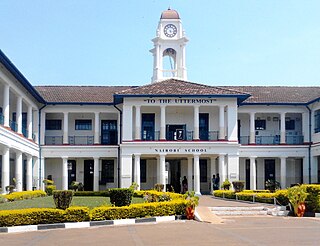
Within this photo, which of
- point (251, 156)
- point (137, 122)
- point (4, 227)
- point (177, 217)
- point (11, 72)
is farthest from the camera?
point (251, 156)

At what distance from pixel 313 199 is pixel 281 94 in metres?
20.4

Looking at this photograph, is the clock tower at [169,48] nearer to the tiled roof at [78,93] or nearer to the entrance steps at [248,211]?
the tiled roof at [78,93]

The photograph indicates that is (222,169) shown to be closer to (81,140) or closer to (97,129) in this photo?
(97,129)

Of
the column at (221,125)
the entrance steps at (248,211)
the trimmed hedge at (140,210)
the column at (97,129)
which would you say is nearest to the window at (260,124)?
the column at (221,125)

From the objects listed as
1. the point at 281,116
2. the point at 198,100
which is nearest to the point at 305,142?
the point at 281,116

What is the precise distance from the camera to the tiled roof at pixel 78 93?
3819 cm

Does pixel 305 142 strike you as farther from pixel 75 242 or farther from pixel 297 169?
pixel 75 242

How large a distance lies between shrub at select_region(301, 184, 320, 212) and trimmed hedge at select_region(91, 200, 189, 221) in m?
5.14

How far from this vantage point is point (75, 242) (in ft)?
40.3

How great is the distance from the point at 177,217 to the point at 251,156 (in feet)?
65.2

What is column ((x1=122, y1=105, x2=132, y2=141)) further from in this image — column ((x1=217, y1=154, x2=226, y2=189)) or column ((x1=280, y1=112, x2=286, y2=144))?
column ((x1=280, y1=112, x2=286, y2=144))

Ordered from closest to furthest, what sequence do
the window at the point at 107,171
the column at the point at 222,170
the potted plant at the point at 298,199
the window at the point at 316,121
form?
the potted plant at the point at 298,199 → the column at the point at 222,170 → the window at the point at 316,121 → the window at the point at 107,171

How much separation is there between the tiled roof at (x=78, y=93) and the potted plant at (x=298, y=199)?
2008 cm

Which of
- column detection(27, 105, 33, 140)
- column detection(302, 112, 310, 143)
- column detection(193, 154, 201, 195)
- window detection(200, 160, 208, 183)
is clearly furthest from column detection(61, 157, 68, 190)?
column detection(302, 112, 310, 143)
